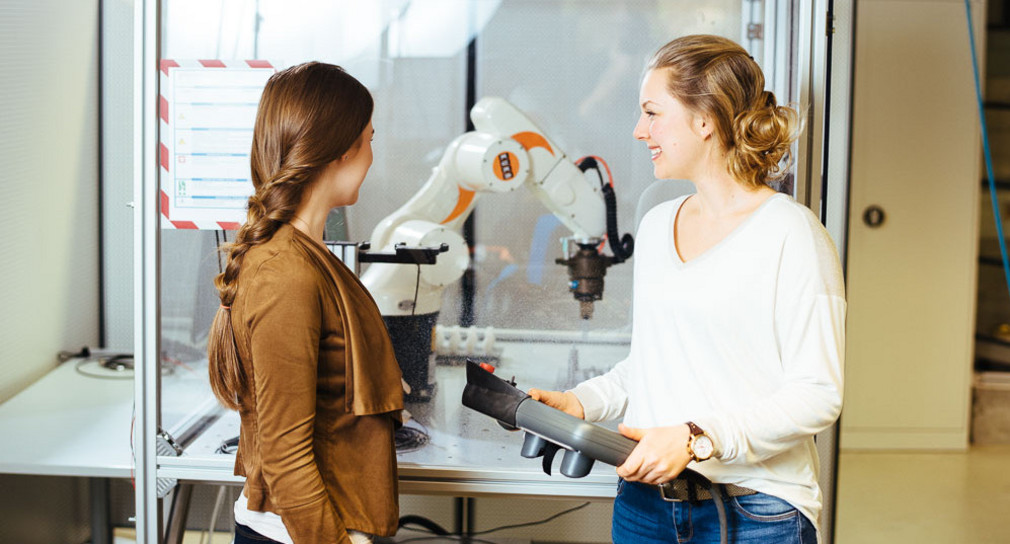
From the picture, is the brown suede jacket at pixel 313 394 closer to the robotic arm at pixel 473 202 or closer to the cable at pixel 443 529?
the robotic arm at pixel 473 202

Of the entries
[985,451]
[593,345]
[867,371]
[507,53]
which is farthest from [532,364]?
[985,451]

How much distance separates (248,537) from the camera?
4.03ft

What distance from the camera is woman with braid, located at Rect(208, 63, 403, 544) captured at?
3.62 ft

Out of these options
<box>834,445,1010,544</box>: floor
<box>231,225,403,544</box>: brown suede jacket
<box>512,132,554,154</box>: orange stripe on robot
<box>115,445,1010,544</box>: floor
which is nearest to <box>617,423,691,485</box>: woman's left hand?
<box>231,225,403,544</box>: brown suede jacket

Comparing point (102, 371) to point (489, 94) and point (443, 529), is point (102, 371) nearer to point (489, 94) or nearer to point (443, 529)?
point (443, 529)

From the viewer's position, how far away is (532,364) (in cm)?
199

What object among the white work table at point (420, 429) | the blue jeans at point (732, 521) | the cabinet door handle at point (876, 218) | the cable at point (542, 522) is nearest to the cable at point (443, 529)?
the cable at point (542, 522)

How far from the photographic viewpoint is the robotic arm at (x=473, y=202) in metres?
1.88

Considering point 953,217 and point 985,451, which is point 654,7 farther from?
point 985,451

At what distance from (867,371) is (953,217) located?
786 millimetres

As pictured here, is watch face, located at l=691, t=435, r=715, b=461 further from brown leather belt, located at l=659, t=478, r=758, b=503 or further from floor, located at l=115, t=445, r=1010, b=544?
floor, located at l=115, t=445, r=1010, b=544

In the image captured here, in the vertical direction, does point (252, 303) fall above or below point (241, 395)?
above

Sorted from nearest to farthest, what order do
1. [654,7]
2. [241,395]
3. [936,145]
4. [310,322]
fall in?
[310,322], [241,395], [654,7], [936,145]

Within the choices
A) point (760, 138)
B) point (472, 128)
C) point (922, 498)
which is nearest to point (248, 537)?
point (760, 138)
